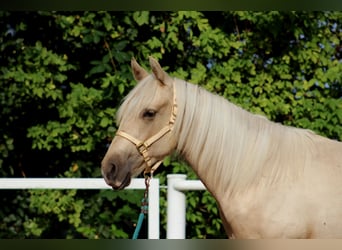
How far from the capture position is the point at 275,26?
3.97m

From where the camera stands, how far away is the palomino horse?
173 cm

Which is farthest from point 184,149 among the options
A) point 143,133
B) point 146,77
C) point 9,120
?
point 9,120

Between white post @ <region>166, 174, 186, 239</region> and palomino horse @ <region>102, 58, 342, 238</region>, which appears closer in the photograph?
palomino horse @ <region>102, 58, 342, 238</region>

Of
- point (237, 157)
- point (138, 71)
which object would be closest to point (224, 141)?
point (237, 157)

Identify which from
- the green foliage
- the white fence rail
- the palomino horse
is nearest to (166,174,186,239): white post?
the white fence rail

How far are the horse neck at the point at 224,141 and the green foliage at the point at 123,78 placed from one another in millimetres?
1891

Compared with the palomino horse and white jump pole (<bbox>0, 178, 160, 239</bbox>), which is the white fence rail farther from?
the palomino horse

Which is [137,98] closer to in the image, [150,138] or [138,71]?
[150,138]

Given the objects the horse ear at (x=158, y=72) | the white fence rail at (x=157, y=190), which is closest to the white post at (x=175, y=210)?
the white fence rail at (x=157, y=190)

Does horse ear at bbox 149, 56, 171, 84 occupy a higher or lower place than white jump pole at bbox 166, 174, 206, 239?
higher

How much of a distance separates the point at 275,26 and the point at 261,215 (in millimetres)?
2484

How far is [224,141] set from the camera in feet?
6.19

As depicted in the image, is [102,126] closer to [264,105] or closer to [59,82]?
[59,82]

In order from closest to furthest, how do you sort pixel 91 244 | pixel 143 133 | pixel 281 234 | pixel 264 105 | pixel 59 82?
pixel 91 244 → pixel 281 234 → pixel 143 133 → pixel 264 105 → pixel 59 82
